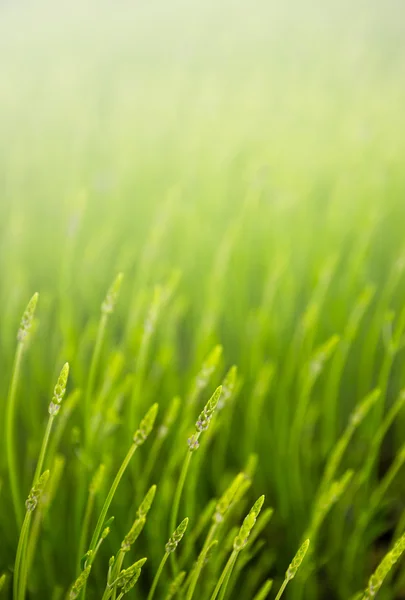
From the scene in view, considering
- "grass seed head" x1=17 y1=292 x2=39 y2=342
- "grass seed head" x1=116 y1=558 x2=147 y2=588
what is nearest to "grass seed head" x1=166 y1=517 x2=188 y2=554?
"grass seed head" x1=116 y1=558 x2=147 y2=588

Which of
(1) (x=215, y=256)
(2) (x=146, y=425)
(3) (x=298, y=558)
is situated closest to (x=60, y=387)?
(2) (x=146, y=425)

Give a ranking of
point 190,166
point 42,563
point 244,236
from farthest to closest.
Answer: point 190,166 < point 244,236 < point 42,563

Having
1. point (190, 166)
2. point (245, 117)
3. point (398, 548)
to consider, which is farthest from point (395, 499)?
point (245, 117)

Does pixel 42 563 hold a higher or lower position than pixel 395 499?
higher

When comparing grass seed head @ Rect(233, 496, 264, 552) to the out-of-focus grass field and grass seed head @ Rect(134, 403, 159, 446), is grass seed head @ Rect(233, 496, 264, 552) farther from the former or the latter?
the out-of-focus grass field

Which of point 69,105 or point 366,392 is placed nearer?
point 366,392

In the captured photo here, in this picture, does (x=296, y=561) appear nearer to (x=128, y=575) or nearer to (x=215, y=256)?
(x=128, y=575)

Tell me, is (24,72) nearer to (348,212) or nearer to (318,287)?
(348,212)

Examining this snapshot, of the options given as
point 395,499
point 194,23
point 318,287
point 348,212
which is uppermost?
point 194,23

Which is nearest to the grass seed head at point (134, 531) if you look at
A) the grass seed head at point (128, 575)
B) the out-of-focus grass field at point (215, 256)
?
the grass seed head at point (128, 575)
